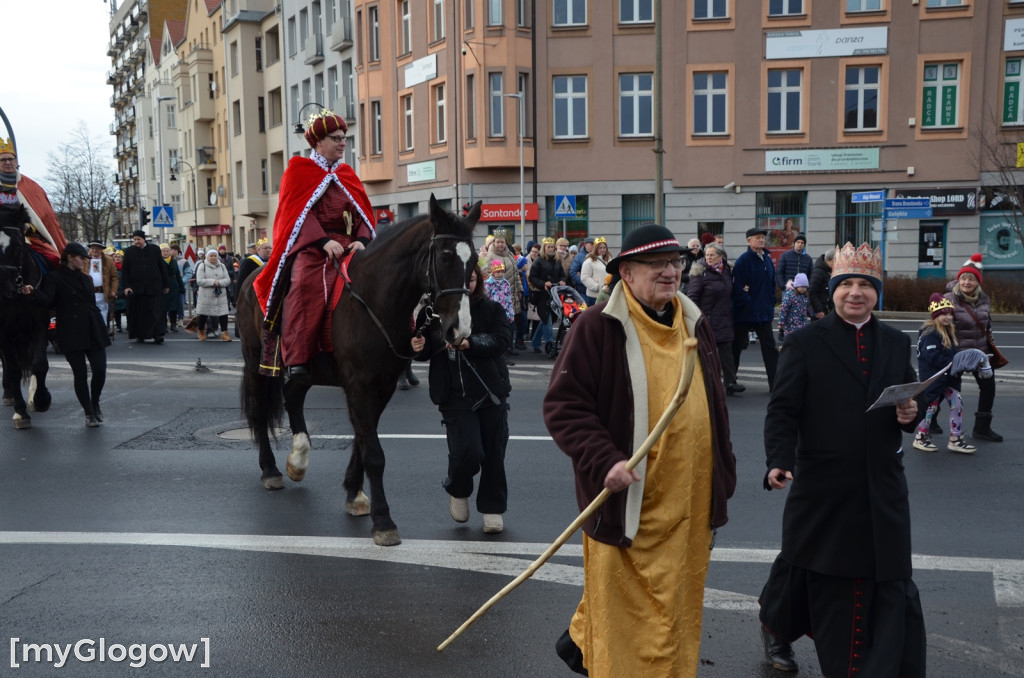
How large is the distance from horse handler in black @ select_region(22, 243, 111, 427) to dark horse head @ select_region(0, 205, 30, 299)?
173 mm

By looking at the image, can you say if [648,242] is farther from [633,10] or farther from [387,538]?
[633,10]

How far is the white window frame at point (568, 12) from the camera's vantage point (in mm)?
32344

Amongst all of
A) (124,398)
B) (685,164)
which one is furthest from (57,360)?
(685,164)

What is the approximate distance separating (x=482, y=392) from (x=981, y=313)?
558 centimetres

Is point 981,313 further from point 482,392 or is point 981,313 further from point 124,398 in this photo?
point 124,398

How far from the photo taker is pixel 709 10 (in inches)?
1238

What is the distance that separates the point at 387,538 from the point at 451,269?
1.75 metres

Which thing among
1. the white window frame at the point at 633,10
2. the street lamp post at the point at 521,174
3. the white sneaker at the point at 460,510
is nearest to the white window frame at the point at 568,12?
the white window frame at the point at 633,10

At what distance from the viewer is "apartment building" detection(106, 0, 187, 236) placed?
8631 centimetres

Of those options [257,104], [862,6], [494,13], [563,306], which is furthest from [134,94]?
[563,306]

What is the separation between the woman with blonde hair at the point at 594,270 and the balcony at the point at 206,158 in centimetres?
5295

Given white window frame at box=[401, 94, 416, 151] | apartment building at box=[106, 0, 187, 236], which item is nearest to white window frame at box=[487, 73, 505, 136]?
white window frame at box=[401, 94, 416, 151]

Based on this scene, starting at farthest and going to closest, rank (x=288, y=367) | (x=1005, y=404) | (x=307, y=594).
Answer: (x=1005, y=404)
(x=288, y=367)
(x=307, y=594)

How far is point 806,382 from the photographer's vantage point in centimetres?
395
